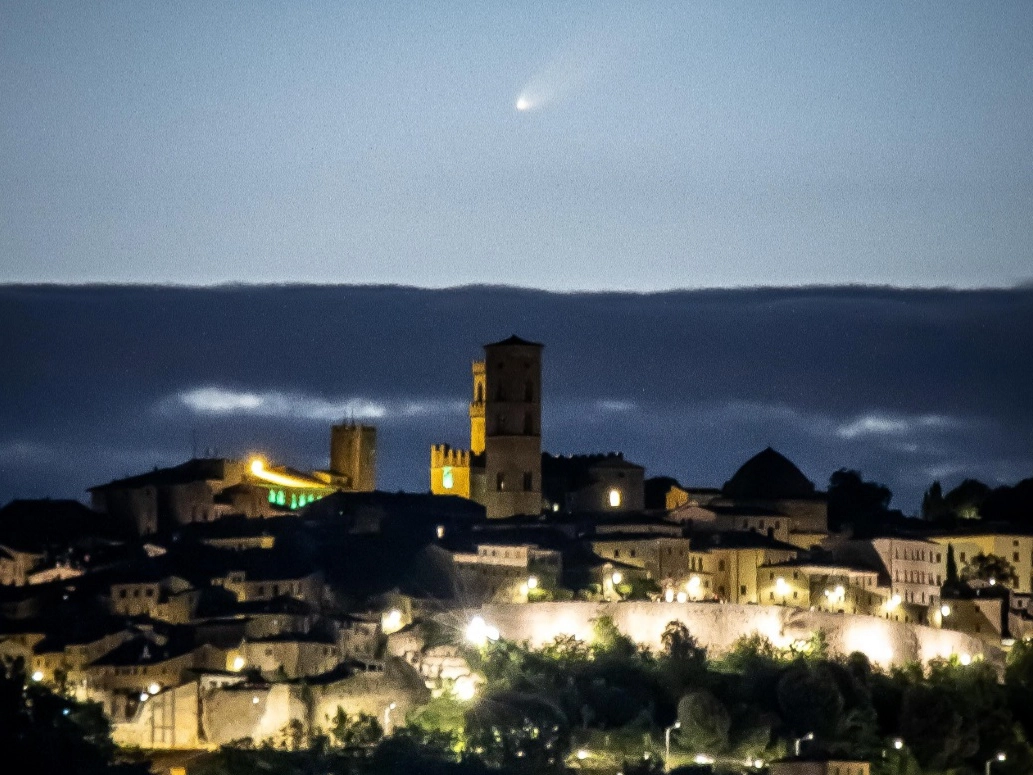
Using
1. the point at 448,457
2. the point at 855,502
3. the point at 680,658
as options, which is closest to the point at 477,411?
the point at 448,457

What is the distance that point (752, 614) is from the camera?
83438mm

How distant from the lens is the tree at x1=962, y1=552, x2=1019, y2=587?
97.1 m

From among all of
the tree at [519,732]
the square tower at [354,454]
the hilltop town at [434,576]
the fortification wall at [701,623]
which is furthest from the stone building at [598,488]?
the tree at [519,732]

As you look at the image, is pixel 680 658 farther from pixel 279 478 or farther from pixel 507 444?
pixel 279 478

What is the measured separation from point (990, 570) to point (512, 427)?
1278 cm

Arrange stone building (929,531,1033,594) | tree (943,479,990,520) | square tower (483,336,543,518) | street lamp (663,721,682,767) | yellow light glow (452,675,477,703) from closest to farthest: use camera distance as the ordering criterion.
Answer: street lamp (663,721,682,767) < yellow light glow (452,675,477,703) < square tower (483,336,543,518) < stone building (929,531,1033,594) < tree (943,479,990,520)

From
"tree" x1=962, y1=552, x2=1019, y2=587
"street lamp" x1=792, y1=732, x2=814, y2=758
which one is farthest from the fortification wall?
"tree" x1=962, y1=552, x2=1019, y2=587

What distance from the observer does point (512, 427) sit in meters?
97.0

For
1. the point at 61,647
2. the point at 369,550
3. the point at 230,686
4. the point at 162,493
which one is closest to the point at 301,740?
the point at 230,686

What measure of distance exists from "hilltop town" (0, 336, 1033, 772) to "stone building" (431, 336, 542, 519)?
57 millimetres

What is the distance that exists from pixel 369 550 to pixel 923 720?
627 inches

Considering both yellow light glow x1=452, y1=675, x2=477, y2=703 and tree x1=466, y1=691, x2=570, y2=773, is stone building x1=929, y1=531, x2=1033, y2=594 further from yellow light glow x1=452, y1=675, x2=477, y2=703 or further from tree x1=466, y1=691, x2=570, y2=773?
tree x1=466, y1=691, x2=570, y2=773

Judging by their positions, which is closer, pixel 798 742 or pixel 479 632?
pixel 798 742

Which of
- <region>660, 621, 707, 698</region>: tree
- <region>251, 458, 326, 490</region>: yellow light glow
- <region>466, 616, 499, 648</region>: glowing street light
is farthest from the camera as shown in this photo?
<region>251, 458, 326, 490</region>: yellow light glow
